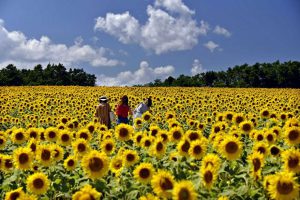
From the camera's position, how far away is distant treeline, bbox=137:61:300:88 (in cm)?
8969

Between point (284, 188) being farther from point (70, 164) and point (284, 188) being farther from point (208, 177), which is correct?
point (70, 164)

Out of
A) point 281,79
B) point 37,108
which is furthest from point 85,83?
point 37,108

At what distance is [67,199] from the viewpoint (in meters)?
5.73

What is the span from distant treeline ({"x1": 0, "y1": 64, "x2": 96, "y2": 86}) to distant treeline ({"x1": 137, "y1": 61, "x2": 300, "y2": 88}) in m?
12.3

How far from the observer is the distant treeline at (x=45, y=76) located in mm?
77444

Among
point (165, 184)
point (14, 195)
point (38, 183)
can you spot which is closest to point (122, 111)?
point (38, 183)

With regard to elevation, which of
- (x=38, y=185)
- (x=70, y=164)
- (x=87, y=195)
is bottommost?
(x=38, y=185)

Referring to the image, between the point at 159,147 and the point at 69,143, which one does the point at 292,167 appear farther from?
the point at 69,143

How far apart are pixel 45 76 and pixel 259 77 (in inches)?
1564

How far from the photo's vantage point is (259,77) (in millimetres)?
92062

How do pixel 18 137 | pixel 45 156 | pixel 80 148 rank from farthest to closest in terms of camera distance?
1. pixel 18 137
2. pixel 80 148
3. pixel 45 156

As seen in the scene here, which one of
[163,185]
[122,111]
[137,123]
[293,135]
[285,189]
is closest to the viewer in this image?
[285,189]

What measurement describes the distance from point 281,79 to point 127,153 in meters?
87.2

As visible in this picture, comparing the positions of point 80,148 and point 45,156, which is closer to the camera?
point 45,156
